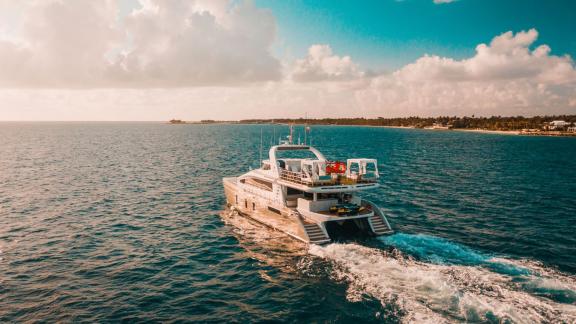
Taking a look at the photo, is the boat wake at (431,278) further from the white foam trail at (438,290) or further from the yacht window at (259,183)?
the yacht window at (259,183)

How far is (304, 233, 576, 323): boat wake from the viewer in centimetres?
1739

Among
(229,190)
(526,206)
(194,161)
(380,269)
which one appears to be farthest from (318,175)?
(194,161)

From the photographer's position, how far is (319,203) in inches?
1150

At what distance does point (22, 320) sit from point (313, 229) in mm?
18100

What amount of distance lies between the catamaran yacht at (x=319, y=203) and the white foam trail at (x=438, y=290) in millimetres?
3067

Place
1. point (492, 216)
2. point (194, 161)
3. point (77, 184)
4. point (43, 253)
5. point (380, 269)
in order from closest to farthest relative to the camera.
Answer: point (380, 269) → point (43, 253) → point (492, 216) → point (77, 184) → point (194, 161)

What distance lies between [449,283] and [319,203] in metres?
11.6

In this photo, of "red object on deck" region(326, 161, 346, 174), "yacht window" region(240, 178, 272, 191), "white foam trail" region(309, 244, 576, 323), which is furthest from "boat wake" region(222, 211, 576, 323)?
"red object on deck" region(326, 161, 346, 174)

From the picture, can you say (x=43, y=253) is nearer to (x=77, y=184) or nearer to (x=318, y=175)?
(x=318, y=175)

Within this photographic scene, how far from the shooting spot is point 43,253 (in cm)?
2636

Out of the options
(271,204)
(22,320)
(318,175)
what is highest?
(318,175)

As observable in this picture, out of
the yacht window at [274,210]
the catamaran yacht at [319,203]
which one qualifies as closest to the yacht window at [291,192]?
the catamaran yacht at [319,203]

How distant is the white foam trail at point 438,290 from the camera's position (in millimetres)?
17188

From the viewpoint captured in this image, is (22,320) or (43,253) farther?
(43,253)
